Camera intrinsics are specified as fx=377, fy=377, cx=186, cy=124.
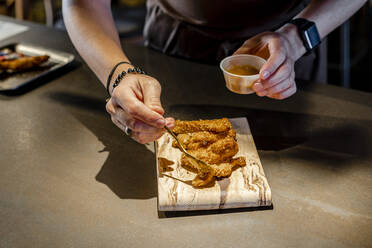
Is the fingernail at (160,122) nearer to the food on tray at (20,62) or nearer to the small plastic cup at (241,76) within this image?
the small plastic cup at (241,76)

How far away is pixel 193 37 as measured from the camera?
1.70 m

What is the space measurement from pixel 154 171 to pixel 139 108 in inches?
9.0

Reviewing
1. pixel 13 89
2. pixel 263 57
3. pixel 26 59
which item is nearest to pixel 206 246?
pixel 263 57

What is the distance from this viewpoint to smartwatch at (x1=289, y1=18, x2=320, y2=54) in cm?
135

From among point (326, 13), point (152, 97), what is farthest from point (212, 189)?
point (326, 13)

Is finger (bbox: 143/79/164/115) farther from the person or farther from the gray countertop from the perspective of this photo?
the gray countertop

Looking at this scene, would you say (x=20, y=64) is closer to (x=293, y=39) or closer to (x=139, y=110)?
(x=139, y=110)

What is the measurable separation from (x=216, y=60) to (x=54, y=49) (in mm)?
827

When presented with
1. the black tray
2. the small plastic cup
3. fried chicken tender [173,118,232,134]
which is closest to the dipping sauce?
the small plastic cup

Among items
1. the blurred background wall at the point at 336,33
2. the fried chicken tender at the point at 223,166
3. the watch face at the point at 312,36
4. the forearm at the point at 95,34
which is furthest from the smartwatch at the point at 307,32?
the blurred background wall at the point at 336,33

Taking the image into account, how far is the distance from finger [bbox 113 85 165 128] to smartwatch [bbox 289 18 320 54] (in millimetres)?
656

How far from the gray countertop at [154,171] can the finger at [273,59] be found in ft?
0.77

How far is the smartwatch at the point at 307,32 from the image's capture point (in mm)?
1352

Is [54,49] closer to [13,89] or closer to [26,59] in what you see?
[26,59]
